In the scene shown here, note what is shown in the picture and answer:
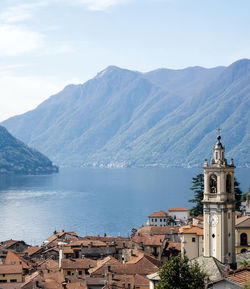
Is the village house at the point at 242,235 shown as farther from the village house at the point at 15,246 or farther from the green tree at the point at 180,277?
the village house at the point at 15,246

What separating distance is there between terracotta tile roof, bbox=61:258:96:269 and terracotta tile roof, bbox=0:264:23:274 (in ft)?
14.3

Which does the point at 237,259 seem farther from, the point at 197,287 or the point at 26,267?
the point at 26,267

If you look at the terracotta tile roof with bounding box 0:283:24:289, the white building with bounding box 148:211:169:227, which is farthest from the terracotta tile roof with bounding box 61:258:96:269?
the white building with bounding box 148:211:169:227

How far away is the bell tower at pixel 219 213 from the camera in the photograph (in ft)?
138

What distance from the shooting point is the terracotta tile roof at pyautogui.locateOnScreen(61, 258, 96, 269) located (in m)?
61.9

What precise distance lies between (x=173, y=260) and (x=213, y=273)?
6.68m

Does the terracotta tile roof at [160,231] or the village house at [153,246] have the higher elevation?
the terracotta tile roof at [160,231]

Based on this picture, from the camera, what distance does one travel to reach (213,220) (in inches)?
1676

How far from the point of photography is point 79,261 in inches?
2498

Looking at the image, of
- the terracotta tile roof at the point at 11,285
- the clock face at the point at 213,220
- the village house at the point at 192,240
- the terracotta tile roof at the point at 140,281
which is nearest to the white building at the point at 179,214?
the village house at the point at 192,240

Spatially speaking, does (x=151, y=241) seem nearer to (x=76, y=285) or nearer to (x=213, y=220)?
(x=76, y=285)

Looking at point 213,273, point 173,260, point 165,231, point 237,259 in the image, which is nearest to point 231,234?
point 237,259

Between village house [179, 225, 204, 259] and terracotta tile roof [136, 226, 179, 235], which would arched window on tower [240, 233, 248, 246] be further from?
terracotta tile roof [136, 226, 179, 235]

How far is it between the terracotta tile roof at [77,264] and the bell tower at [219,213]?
2245cm
